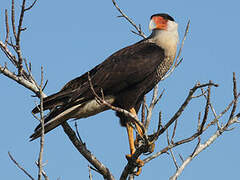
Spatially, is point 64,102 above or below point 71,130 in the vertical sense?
above

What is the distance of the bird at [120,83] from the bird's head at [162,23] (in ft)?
A: 0.55

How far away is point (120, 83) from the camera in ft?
14.8

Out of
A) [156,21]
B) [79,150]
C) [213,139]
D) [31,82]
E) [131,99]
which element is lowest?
[213,139]

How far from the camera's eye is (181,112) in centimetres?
311

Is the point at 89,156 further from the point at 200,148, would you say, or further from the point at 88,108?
the point at 200,148

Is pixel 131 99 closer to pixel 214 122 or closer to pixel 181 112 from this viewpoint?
pixel 214 122

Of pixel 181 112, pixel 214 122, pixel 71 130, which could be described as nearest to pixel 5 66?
pixel 71 130

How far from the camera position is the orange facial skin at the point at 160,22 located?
206 inches

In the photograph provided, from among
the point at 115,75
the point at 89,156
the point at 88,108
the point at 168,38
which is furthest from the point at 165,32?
the point at 89,156

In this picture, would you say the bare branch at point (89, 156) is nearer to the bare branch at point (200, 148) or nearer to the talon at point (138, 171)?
the talon at point (138, 171)

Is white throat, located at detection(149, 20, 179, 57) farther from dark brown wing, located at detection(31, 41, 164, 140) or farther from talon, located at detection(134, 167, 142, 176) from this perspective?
talon, located at detection(134, 167, 142, 176)

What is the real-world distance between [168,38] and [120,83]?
1.04 m

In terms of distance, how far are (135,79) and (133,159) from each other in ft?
3.36

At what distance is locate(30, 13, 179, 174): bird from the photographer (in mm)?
4289
